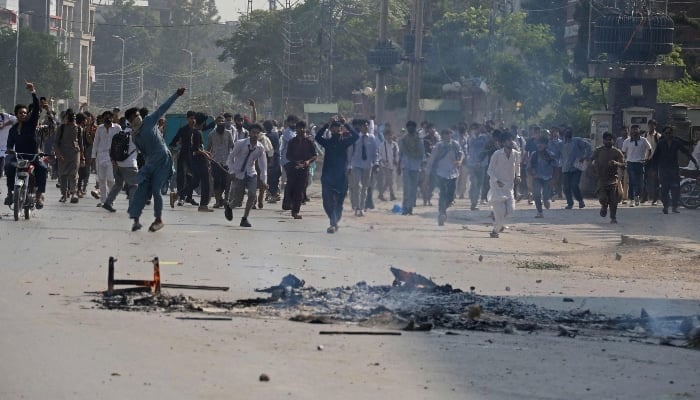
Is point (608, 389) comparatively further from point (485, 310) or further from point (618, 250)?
point (618, 250)

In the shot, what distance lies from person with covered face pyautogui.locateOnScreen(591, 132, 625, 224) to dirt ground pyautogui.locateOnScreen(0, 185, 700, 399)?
1848mm

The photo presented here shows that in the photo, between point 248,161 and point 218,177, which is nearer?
point 248,161

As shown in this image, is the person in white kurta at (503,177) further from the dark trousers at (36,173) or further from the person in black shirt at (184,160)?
the dark trousers at (36,173)

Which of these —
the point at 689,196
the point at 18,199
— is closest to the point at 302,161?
the point at 18,199

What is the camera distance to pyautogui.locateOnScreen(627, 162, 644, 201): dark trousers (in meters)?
31.3

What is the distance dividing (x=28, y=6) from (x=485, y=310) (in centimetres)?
9516

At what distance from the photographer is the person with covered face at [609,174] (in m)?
25.5

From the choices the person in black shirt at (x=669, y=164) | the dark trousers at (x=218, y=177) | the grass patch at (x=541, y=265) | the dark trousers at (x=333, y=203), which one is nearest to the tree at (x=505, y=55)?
the person in black shirt at (x=669, y=164)

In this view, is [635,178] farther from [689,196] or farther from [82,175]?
[82,175]

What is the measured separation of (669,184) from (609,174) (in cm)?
293

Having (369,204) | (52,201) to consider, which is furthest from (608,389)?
(369,204)

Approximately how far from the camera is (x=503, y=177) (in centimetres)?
2169

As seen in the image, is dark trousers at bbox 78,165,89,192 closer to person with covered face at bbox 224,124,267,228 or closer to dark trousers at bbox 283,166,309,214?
dark trousers at bbox 283,166,309,214

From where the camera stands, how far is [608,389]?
26.9ft
